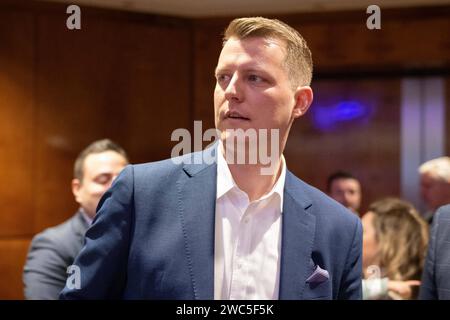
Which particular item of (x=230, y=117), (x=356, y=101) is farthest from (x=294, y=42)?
(x=356, y=101)

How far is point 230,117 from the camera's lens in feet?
4.71

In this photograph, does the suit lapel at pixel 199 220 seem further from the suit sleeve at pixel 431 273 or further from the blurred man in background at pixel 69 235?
the blurred man in background at pixel 69 235

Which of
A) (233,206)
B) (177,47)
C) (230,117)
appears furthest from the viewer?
(177,47)

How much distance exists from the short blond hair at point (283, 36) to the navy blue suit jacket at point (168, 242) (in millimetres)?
264

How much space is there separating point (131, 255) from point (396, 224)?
1.90m

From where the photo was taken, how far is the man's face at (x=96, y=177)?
3.02 m

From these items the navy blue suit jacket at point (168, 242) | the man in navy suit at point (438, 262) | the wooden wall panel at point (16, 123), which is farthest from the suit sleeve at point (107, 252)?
the wooden wall panel at point (16, 123)

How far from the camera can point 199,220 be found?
1479mm

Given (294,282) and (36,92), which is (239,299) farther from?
(36,92)

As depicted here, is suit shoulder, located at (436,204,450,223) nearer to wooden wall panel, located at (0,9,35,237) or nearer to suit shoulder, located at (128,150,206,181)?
suit shoulder, located at (128,150,206,181)

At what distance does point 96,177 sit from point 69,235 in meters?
0.30

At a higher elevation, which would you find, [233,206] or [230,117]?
→ [230,117]

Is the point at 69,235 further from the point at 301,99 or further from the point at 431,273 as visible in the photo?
the point at 301,99

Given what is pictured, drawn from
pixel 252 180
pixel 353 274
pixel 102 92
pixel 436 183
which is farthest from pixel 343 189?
pixel 252 180
